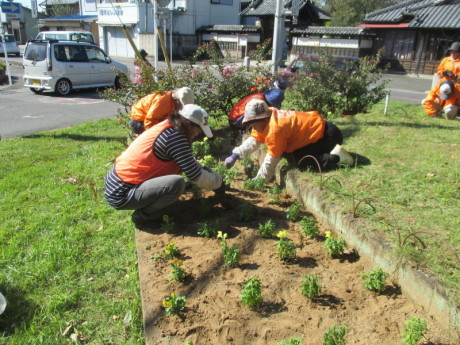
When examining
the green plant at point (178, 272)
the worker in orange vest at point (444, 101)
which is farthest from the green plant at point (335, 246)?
the worker in orange vest at point (444, 101)

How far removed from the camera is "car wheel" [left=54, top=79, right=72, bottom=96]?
12.9 metres

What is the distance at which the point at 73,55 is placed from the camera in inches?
520

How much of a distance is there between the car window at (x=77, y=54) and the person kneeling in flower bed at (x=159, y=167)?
1119cm

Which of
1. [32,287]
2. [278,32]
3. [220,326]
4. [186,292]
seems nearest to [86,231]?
Answer: [32,287]

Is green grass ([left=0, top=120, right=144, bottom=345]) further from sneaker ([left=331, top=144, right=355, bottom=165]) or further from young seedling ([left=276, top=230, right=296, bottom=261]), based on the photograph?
sneaker ([left=331, top=144, right=355, bottom=165])

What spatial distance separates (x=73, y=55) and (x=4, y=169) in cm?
883

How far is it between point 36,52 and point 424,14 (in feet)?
69.4

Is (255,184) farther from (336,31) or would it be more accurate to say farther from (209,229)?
(336,31)

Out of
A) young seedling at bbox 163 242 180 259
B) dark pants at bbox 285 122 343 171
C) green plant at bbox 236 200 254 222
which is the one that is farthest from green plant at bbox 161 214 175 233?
dark pants at bbox 285 122 343 171

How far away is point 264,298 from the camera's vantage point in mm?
2678

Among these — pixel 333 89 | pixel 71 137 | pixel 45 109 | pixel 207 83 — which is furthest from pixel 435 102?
pixel 45 109

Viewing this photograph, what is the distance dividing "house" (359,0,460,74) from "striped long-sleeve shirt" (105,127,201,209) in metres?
22.5

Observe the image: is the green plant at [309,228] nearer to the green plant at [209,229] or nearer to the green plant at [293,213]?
the green plant at [293,213]

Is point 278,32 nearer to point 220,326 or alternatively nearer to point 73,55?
point 220,326
